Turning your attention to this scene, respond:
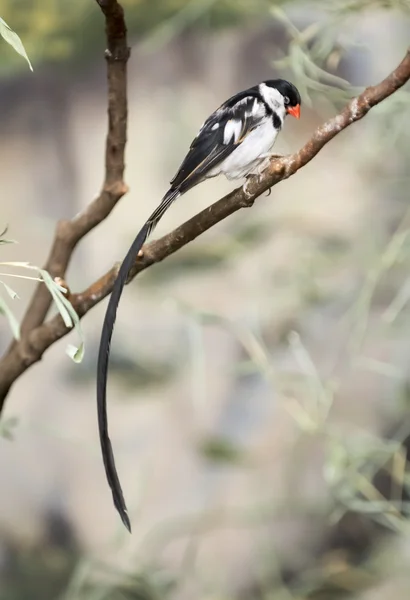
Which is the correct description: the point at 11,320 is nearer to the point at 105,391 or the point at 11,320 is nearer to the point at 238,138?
the point at 105,391

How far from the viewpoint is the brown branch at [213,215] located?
450mm

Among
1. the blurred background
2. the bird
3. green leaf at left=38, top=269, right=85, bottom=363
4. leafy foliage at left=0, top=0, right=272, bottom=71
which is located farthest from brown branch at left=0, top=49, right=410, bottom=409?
Result: leafy foliage at left=0, top=0, right=272, bottom=71

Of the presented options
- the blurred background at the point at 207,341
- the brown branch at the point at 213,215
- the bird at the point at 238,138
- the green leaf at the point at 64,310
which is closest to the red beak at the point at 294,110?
the bird at the point at 238,138

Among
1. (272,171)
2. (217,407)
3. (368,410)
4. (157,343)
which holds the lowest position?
(368,410)

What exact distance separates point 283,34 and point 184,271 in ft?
1.39

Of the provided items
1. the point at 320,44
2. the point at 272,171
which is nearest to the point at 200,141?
the point at 272,171

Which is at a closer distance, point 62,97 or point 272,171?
point 272,171

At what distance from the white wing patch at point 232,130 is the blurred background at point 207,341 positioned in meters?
0.50

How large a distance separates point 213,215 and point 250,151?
0.08 metres

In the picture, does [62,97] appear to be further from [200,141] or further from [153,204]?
[200,141]

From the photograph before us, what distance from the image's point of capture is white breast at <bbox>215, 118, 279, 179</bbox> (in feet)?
1.80

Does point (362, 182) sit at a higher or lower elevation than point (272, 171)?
lower

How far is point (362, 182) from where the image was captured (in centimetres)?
112

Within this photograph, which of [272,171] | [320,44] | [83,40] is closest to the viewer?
[272,171]
